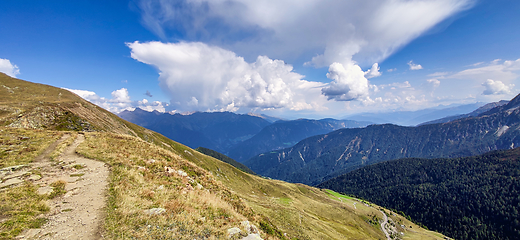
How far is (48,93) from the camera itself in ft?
350

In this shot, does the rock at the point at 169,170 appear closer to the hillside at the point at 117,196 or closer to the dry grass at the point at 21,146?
the hillside at the point at 117,196

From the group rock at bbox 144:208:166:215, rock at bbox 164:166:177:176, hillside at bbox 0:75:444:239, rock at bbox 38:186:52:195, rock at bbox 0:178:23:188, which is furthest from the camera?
rock at bbox 164:166:177:176

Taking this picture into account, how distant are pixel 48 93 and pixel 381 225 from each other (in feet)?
803

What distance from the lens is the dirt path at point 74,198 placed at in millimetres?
10445

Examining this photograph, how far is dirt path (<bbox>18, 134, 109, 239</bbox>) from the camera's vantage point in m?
10.4

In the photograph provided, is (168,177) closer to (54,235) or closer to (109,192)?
(109,192)

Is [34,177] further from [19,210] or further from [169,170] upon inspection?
[169,170]

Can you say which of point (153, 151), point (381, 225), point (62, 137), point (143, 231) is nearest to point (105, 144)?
point (153, 151)

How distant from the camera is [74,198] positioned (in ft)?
48.0

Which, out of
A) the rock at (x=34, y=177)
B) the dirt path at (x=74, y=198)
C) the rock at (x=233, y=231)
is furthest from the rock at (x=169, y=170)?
the rock at (x=233, y=231)

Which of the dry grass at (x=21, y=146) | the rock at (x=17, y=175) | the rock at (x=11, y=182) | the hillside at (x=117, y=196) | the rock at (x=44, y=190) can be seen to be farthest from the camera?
the dry grass at (x=21, y=146)

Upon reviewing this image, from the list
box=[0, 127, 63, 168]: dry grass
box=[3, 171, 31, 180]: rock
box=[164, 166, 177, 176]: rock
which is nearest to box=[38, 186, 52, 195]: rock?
box=[3, 171, 31, 180]: rock

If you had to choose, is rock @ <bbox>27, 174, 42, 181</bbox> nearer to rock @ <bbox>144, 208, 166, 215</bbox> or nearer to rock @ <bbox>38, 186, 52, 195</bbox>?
rock @ <bbox>38, 186, 52, 195</bbox>

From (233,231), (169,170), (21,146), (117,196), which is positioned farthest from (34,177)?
(233,231)
